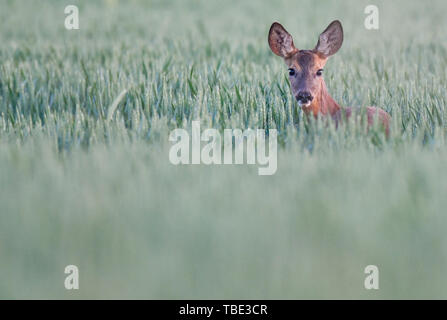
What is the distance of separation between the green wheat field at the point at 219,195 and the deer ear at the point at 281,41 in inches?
15.7

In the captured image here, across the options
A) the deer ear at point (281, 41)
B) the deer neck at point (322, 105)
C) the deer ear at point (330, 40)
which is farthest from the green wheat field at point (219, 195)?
the deer ear at point (330, 40)

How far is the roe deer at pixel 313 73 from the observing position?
5.52m

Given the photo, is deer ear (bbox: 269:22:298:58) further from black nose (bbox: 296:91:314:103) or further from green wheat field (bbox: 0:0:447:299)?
black nose (bbox: 296:91:314:103)

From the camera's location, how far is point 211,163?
450cm

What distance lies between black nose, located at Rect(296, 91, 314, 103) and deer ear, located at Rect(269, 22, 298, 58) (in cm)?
64

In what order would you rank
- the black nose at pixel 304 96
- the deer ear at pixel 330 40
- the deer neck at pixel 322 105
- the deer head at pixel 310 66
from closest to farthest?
1. the black nose at pixel 304 96
2. the deer head at pixel 310 66
3. the deer neck at pixel 322 105
4. the deer ear at pixel 330 40

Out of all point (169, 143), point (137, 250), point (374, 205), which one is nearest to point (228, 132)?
point (169, 143)

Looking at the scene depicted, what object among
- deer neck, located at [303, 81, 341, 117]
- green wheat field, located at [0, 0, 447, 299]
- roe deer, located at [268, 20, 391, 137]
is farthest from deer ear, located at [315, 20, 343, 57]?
green wheat field, located at [0, 0, 447, 299]

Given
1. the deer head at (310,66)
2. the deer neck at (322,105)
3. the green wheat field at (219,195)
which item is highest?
the deer head at (310,66)

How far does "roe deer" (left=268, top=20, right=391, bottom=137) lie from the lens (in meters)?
5.52

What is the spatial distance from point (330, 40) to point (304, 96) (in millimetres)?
718

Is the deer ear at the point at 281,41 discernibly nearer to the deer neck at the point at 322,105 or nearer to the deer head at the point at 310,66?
the deer head at the point at 310,66

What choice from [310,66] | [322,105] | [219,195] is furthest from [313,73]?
[219,195]
